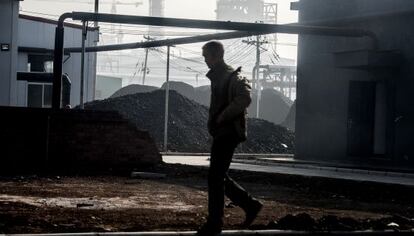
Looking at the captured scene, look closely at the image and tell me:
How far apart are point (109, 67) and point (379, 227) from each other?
13017 centimetres

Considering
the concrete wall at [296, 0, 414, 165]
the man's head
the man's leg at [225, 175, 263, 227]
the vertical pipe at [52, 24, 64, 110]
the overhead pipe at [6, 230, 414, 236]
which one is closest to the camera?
the overhead pipe at [6, 230, 414, 236]

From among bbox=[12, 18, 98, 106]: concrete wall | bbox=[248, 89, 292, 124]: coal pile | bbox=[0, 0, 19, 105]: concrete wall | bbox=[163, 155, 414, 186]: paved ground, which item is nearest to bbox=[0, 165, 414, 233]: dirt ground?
bbox=[163, 155, 414, 186]: paved ground

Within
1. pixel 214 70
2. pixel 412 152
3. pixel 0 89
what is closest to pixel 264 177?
pixel 412 152

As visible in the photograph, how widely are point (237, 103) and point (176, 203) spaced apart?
3.75m

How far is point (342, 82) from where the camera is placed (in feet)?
69.6

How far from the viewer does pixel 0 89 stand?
2258 cm

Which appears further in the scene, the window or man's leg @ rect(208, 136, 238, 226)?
the window

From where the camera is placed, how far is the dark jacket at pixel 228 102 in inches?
277

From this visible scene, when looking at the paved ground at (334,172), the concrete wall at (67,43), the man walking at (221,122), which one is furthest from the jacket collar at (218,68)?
the concrete wall at (67,43)

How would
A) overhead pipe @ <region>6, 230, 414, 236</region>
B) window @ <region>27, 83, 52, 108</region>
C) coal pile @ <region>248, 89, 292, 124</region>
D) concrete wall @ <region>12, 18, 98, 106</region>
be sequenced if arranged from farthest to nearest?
coal pile @ <region>248, 89, 292, 124</region>, window @ <region>27, 83, 52, 108</region>, concrete wall @ <region>12, 18, 98, 106</region>, overhead pipe @ <region>6, 230, 414, 236</region>

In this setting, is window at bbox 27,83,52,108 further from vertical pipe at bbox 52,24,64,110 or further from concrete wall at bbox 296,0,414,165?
vertical pipe at bbox 52,24,64,110

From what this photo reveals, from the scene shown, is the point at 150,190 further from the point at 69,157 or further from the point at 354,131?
the point at 354,131

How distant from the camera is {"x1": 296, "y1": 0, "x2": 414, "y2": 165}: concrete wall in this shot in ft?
62.4

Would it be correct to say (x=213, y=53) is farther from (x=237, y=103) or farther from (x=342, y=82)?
(x=342, y=82)
